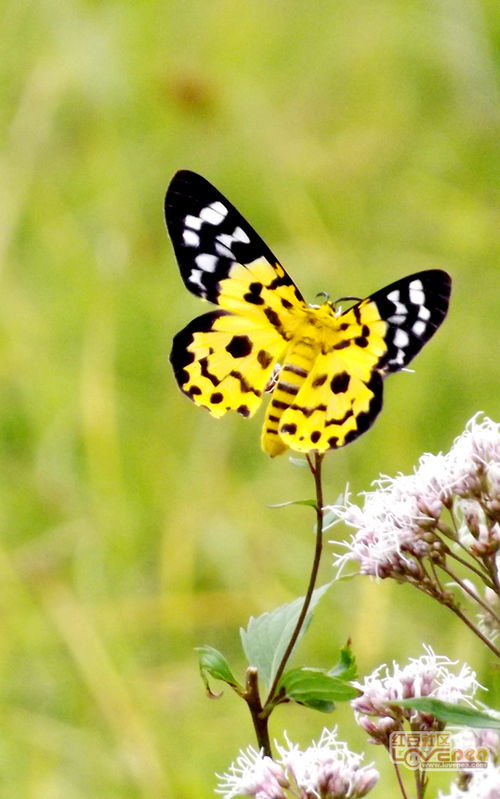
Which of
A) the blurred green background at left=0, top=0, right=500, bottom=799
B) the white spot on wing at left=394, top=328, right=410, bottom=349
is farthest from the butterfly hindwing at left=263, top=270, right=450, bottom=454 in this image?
the blurred green background at left=0, top=0, right=500, bottom=799

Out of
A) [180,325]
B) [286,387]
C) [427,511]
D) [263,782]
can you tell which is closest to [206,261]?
[286,387]

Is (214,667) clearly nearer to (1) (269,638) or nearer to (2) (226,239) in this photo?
(1) (269,638)

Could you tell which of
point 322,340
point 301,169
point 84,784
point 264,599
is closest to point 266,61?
point 301,169

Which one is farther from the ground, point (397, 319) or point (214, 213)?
point (214, 213)

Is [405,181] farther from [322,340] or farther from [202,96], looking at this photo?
[322,340]

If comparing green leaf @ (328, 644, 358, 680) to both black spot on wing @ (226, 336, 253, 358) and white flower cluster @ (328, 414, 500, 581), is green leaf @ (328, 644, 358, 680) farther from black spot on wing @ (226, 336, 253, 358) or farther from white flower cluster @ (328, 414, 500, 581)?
black spot on wing @ (226, 336, 253, 358)
